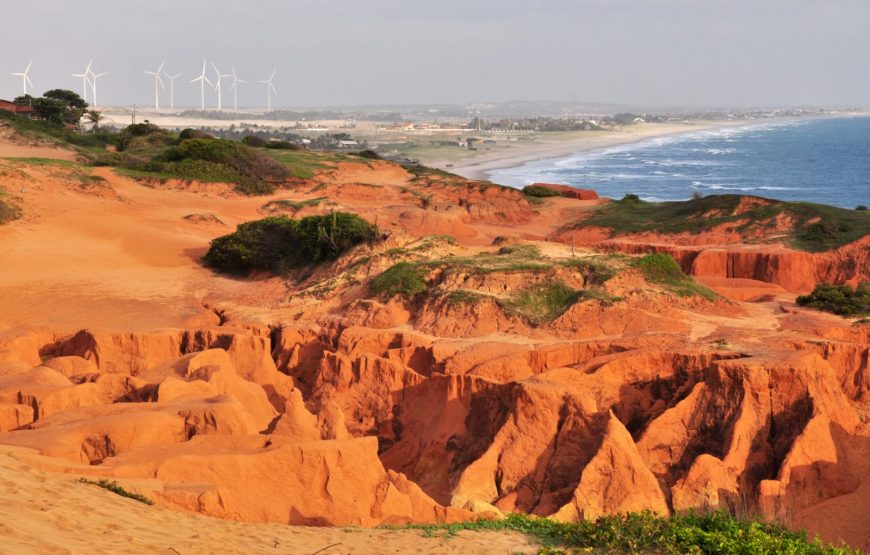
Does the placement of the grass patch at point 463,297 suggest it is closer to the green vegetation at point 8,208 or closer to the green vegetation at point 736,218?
the green vegetation at point 736,218

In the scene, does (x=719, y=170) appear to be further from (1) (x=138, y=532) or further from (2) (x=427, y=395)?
(1) (x=138, y=532)

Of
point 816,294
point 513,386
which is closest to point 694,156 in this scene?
point 816,294

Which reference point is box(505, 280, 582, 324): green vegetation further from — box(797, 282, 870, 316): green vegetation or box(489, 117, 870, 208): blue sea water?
box(489, 117, 870, 208): blue sea water

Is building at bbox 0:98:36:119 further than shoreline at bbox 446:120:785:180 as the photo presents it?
No

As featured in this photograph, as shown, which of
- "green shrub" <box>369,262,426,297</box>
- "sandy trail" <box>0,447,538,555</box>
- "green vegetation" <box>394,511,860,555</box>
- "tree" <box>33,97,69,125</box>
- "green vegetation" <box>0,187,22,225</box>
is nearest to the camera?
"sandy trail" <box>0,447,538,555</box>

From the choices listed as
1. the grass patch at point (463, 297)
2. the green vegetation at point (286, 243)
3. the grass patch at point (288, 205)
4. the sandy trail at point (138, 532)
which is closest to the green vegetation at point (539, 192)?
the grass patch at point (288, 205)

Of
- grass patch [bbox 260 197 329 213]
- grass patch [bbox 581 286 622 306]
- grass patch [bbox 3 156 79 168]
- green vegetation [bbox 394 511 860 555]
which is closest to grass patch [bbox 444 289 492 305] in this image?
grass patch [bbox 581 286 622 306]

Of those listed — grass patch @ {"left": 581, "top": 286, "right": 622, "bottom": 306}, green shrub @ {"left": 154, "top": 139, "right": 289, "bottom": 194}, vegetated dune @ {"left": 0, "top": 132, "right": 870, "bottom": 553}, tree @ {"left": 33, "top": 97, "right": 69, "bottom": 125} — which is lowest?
vegetated dune @ {"left": 0, "top": 132, "right": 870, "bottom": 553}
